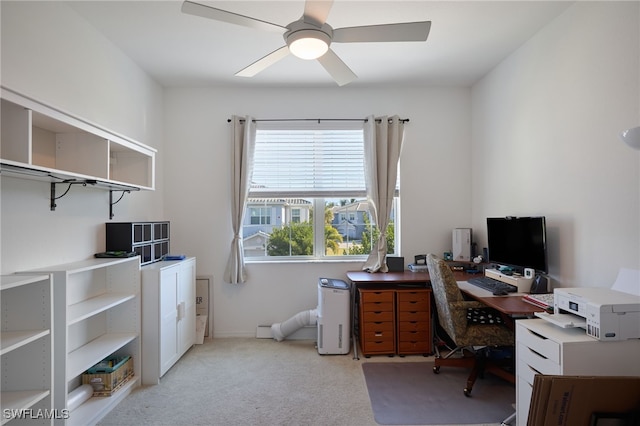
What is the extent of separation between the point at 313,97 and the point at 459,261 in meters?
2.51

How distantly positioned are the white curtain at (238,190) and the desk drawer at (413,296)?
173 centimetres

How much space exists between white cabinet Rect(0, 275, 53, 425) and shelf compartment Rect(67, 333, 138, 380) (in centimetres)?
17

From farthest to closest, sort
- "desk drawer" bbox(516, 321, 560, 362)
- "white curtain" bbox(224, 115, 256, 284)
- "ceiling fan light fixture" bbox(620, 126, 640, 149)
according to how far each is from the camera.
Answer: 1. "white curtain" bbox(224, 115, 256, 284)
2. "desk drawer" bbox(516, 321, 560, 362)
3. "ceiling fan light fixture" bbox(620, 126, 640, 149)

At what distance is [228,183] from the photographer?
3.62 m

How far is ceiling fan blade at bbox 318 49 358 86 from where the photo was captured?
2.00 metres

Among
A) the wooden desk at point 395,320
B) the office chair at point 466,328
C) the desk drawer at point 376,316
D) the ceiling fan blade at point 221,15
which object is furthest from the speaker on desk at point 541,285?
the ceiling fan blade at point 221,15

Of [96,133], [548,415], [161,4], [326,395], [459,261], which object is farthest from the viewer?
[459,261]

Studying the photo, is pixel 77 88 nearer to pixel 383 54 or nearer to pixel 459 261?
pixel 383 54

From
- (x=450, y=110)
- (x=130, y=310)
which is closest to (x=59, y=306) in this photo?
(x=130, y=310)

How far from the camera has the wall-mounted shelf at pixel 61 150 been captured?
1.55m

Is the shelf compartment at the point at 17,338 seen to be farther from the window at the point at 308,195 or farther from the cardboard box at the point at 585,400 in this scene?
the cardboard box at the point at 585,400

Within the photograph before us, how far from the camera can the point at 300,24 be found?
5.51 ft

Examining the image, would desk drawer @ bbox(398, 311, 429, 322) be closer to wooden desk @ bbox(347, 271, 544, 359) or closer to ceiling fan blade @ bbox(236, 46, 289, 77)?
wooden desk @ bbox(347, 271, 544, 359)

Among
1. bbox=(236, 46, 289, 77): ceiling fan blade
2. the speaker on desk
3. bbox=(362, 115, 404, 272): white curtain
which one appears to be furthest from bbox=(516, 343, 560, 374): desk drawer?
bbox=(236, 46, 289, 77): ceiling fan blade
